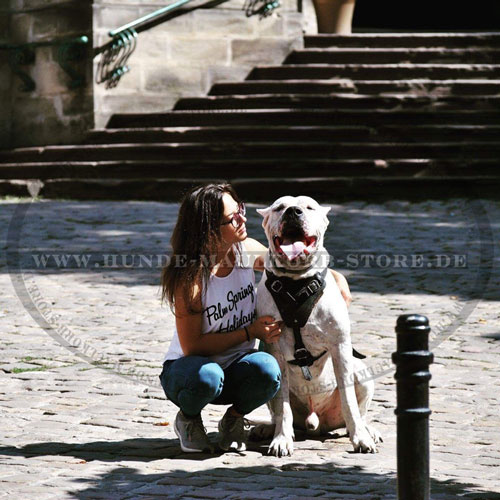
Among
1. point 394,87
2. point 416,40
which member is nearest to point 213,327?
point 394,87

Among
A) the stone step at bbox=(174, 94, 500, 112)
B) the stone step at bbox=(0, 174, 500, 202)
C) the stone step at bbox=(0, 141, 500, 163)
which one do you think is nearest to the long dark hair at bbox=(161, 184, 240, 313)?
the stone step at bbox=(0, 174, 500, 202)

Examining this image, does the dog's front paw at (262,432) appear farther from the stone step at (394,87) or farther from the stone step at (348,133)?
the stone step at (394,87)

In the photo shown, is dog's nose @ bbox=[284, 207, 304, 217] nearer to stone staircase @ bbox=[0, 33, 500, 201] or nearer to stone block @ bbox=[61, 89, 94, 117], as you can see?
stone staircase @ bbox=[0, 33, 500, 201]

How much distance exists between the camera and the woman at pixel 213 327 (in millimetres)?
4824

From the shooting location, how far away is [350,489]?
4258 mm

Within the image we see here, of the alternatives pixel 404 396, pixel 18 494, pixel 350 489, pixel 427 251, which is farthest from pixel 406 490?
pixel 427 251

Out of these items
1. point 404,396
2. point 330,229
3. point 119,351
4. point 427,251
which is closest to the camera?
point 404,396

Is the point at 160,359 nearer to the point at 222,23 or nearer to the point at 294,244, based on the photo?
the point at 294,244

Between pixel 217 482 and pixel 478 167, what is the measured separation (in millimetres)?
10555

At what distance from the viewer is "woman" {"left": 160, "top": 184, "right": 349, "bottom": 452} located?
15.8ft

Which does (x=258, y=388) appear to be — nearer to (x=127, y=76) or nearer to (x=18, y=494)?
(x=18, y=494)

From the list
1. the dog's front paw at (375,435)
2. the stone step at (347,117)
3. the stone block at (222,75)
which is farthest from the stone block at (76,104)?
the dog's front paw at (375,435)

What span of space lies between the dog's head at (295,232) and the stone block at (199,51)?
11.8 m

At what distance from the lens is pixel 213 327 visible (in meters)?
4.94
